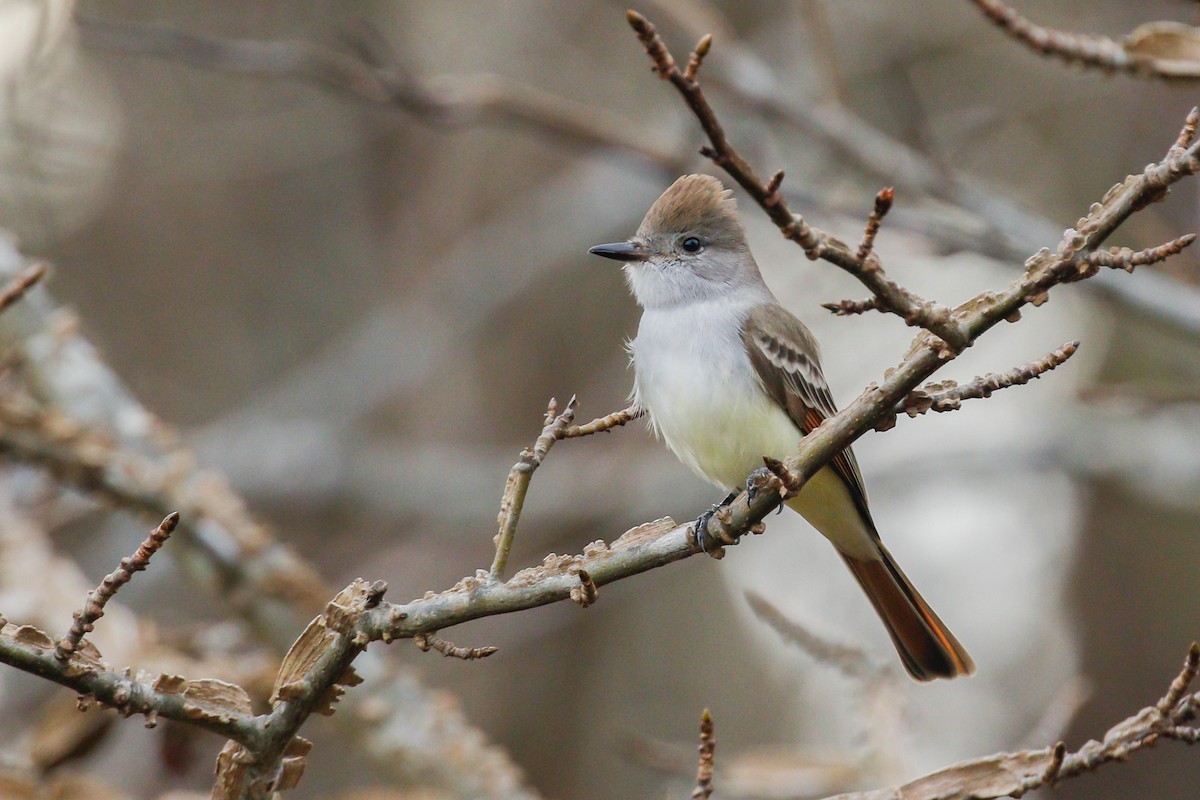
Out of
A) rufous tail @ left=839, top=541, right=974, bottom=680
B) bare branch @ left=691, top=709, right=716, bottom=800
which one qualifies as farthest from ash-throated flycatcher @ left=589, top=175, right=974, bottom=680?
bare branch @ left=691, top=709, right=716, bottom=800

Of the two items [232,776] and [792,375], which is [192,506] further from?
[232,776]

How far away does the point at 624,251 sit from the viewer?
3.83 metres

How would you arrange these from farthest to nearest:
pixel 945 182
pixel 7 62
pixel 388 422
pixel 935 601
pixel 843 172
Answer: pixel 388 422 < pixel 935 601 < pixel 843 172 < pixel 7 62 < pixel 945 182

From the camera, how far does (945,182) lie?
14.2 feet

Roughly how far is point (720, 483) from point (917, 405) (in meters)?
1.65

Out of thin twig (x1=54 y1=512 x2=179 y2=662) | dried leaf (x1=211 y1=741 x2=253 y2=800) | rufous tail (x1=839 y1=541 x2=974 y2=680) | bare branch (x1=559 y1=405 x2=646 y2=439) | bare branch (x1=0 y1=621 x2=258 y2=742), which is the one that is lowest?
dried leaf (x1=211 y1=741 x2=253 y2=800)

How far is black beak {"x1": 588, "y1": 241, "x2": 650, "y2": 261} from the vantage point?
3.73m

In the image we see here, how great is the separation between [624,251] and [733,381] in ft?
2.06

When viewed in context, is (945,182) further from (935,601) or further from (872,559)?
(935,601)

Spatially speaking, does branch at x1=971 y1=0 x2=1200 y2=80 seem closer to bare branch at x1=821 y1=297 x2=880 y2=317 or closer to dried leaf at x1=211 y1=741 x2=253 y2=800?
bare branch at x1=821 y1=297 x2=880 y2=317

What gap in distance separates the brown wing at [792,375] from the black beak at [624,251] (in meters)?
0.42

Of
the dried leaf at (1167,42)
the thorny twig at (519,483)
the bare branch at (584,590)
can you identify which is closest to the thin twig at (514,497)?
the thorny twig at (519,483)

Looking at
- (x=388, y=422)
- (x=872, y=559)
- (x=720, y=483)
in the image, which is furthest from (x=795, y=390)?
(x=388, y=422)

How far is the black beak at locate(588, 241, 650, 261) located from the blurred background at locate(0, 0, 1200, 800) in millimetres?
849
